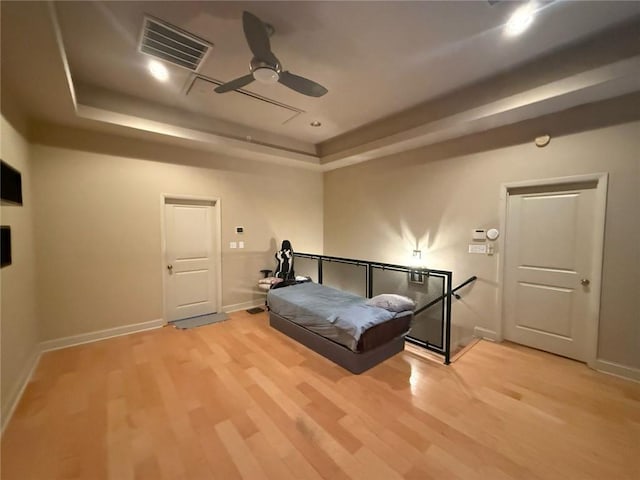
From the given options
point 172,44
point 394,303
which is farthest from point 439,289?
point 172,44

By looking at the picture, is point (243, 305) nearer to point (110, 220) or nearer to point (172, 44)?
point (110, 220)

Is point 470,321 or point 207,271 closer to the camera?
point 470,321

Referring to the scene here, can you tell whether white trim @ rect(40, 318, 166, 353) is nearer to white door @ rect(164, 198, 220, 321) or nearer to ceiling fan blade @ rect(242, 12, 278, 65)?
white door @ rect(164, 198, 220, 321)

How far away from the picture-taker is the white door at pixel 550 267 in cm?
293

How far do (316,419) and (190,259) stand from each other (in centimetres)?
337

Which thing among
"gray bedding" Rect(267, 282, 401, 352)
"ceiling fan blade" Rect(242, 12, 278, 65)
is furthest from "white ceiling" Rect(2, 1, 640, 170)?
"gray bedding" Rect(267, 282, 401, 352)

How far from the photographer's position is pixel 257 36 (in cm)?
197

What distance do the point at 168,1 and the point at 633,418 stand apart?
497 centimetres

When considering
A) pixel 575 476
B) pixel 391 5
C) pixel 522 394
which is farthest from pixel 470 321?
pixel 391 5

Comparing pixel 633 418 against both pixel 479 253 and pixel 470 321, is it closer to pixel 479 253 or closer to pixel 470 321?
pixel 470 321

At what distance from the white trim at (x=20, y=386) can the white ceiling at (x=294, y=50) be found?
2777mm

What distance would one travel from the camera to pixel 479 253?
365cm

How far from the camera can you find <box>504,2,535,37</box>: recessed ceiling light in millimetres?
2043

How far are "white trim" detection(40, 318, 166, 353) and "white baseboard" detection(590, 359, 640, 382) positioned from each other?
223 inches
